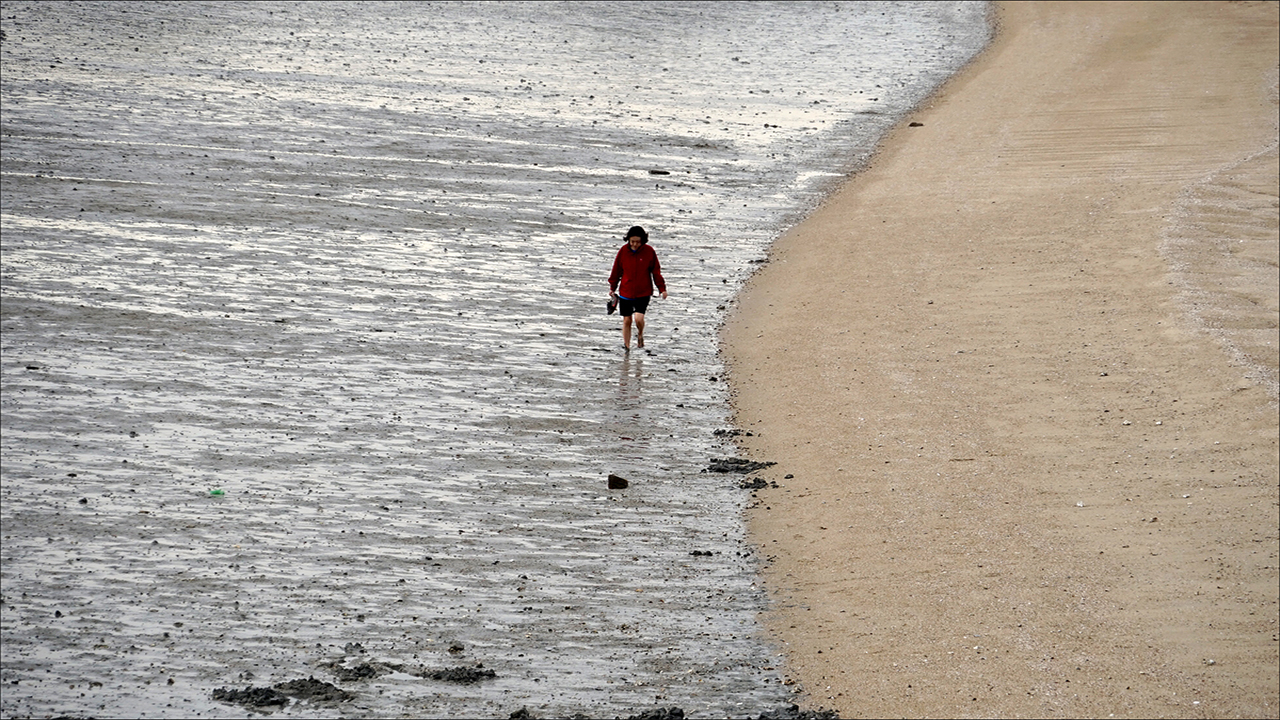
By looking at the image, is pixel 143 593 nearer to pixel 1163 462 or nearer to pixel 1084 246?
pixel 1163 462

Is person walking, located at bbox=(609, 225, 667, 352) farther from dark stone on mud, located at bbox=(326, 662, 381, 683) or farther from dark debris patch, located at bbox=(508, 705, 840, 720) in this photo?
dark debris patch, located at bbox=(508, 705, 840, 720)

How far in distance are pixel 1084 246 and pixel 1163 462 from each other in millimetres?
7772

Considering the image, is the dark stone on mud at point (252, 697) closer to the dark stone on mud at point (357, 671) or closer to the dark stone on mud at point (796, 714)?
the dark stone on mud at point (357, 671)

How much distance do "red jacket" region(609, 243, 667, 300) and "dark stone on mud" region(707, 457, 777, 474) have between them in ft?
11.7

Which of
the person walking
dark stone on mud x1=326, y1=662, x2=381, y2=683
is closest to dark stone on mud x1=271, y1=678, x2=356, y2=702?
dark stone on mud x1=326, y1=662, x2=381, y2=683

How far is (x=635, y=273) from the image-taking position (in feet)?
54.1

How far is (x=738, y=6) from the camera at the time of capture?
42.0 m

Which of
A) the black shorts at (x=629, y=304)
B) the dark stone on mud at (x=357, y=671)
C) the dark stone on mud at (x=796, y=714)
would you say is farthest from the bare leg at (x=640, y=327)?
the dark stone on mud at (x=796, y=714)

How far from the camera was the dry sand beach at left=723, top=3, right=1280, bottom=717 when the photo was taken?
957 centimetres

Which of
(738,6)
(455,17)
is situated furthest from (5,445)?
(738,6)

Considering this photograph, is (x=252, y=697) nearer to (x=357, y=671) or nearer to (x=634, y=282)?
(x=357, y=671)

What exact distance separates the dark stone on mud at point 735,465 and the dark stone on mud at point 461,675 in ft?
14.6

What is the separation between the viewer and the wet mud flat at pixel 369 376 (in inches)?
378

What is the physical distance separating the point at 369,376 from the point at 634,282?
354cm
